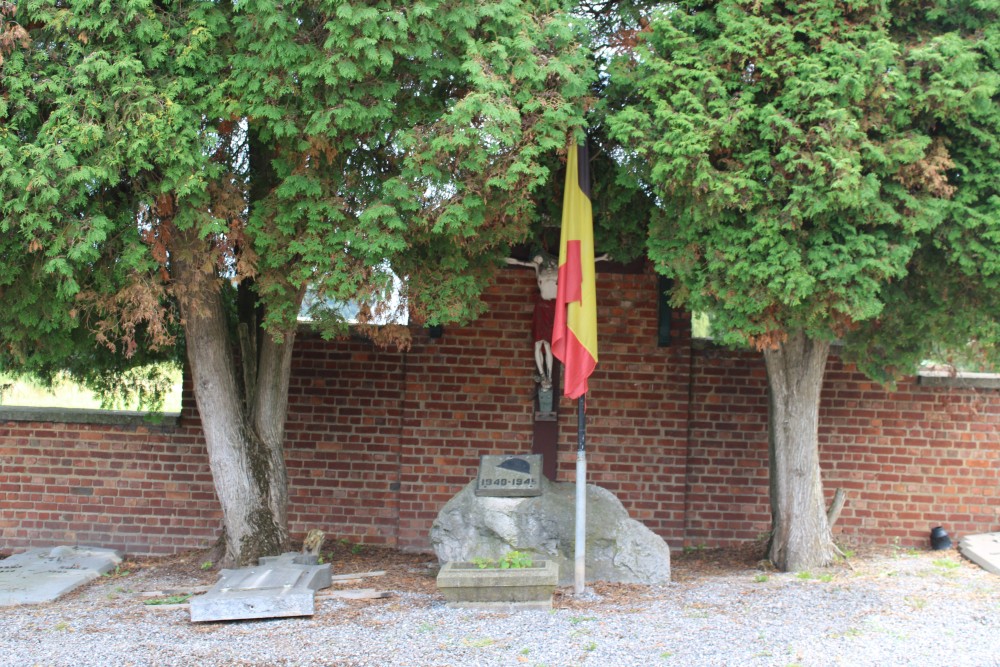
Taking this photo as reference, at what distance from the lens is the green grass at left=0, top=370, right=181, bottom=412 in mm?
9062

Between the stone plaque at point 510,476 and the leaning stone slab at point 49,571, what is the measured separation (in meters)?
3.41

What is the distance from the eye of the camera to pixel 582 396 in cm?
692

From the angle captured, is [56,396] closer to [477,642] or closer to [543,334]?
[543,334]

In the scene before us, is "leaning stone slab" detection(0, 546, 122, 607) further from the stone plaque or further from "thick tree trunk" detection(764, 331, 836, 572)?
"thick tree trunk" detection(764, 331, 836, 572)

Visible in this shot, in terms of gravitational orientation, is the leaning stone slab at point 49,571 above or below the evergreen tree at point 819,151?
below

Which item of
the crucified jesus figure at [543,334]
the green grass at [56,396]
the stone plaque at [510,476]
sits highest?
the crucified jesus figure at [543,334]

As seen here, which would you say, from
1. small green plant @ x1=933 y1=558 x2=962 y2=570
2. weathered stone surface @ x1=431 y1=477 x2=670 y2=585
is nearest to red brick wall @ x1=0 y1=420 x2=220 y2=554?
weathered stone surface @ x1=431 y1=477 x2=670 y2=585

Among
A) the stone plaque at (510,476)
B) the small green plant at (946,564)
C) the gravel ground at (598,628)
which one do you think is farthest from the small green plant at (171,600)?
the small green plant at (946,564)

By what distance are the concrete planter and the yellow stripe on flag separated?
1.38 metres

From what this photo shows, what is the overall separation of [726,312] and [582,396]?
48.8 inches

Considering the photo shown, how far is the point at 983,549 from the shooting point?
7.89 m

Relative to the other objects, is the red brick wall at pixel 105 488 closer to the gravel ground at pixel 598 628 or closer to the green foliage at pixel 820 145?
the gravel ground at pixel 598 628

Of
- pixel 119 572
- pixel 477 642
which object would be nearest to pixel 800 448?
pixel 477 642

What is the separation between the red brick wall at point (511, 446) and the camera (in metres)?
8.66
